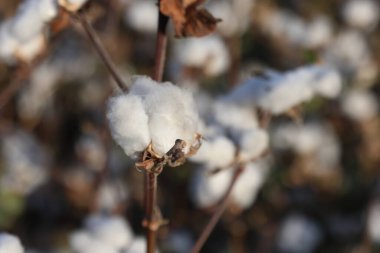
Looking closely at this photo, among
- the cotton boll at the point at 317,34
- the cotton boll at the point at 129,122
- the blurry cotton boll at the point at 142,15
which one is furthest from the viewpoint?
the blurry cotton boll at the point at 142,15

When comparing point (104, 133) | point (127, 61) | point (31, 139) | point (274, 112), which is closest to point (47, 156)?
point (31, 139)

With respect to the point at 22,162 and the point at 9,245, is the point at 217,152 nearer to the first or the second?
the point at 9,245

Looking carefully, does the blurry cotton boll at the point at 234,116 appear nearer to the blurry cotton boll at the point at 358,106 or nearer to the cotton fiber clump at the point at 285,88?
the cotton fiber clump at the point at 285,88

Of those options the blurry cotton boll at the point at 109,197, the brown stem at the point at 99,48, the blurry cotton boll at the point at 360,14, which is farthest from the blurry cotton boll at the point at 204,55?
the blurry cotton boll at the point at 360,14

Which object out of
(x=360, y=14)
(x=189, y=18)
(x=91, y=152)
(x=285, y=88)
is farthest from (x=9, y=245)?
(x=360, y=14)

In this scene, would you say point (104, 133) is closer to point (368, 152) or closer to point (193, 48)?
point (193, 48)

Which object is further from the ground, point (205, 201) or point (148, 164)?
point (205, 201)
